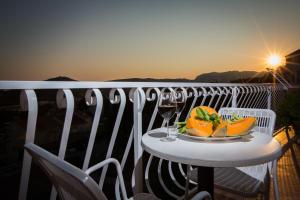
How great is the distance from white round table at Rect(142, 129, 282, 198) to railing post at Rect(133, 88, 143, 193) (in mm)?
417

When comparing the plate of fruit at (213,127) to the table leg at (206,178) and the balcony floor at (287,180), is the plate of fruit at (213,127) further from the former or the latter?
the balcony floor at (287,180)

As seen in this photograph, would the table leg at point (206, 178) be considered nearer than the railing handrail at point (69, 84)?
No

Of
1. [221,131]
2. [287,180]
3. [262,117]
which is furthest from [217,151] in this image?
[287,180]

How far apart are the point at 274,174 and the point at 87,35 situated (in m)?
29.8

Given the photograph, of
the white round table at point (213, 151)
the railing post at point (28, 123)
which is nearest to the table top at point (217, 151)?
the white round table at point (213, 151)

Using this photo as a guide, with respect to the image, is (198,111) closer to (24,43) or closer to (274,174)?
(274,174)

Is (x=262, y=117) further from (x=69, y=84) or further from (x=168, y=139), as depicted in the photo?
(x=69, y=84)

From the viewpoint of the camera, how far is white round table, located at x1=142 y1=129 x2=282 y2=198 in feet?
3.68

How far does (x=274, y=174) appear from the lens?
6.35 ft

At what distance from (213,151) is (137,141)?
0.91 metres

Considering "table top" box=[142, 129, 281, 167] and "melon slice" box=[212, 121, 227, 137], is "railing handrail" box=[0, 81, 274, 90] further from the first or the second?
"melon slice" box=[212, 121, 227, 137]

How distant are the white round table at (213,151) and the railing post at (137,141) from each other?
417 mm

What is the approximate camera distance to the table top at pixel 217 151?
112cm

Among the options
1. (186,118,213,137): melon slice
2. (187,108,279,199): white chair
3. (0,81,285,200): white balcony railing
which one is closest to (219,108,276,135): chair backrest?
(187,108,279,199): white chair
